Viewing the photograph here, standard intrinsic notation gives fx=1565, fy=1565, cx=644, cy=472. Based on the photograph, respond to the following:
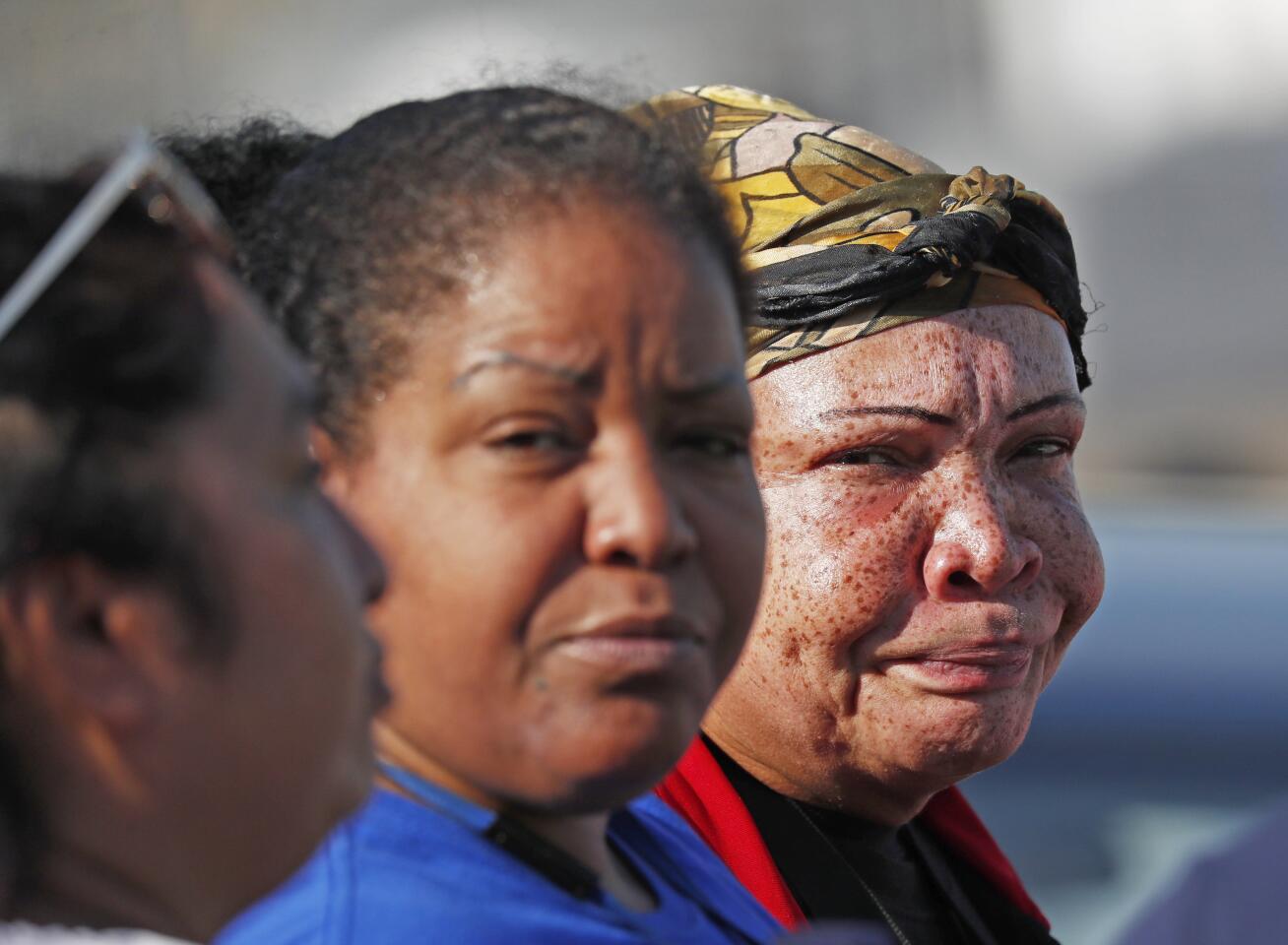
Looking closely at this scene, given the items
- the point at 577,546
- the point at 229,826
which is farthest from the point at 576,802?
the point at 229,826

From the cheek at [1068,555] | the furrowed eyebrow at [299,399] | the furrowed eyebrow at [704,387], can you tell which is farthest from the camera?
the cheek at [1068,555]

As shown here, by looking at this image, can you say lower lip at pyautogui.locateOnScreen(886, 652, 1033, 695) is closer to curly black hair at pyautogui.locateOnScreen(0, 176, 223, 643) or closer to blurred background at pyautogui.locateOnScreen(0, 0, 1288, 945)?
A: curly black hair at pyautogui.locateOnScreen(0, 176, 223, 643)

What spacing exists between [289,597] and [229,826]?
17 cm

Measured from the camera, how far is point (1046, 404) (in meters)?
2.38

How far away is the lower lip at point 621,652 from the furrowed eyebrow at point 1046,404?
3.60 feet

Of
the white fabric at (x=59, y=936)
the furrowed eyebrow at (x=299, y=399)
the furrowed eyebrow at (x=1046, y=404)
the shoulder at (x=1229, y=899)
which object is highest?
the furrowed eyebrow at (x=299, y=399)

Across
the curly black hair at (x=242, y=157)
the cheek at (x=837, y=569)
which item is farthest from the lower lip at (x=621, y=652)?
the cheek at (x=837, y=569)

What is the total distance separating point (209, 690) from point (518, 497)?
15.3 inches

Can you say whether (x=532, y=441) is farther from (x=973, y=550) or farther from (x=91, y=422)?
(x=973, y=550)

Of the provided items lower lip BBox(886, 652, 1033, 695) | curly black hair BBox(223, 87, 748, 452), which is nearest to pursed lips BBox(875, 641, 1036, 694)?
lower lip BBox(886, 652, 1033, 695)

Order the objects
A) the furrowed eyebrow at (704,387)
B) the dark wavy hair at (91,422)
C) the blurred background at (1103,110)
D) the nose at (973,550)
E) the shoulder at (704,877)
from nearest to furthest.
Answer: the dark wavy hair at (91,422) < the furrowed eyebrow at (704,387) < the shoulder at (704,877) < the nose at (973,550) < the blurred background at (1103,110)

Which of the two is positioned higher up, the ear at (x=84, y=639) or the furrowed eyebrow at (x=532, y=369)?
the furrowed eyebrow at (x=532, y=369)

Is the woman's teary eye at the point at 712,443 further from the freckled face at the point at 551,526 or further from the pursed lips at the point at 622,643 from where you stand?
the pursed lips at the point at 622,643

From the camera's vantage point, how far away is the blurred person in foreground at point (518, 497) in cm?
139
